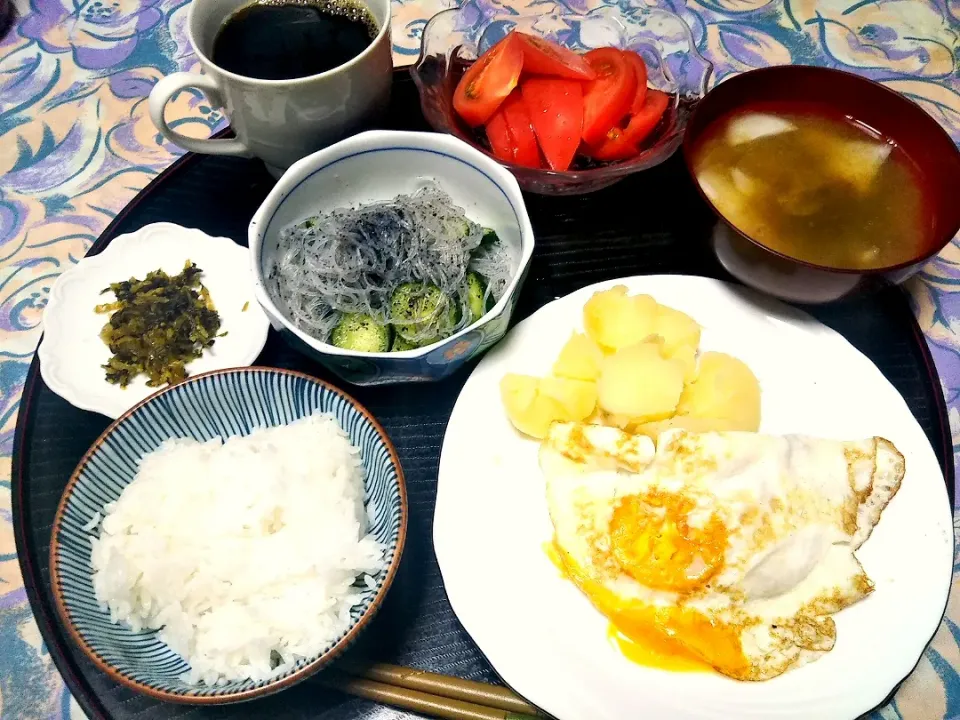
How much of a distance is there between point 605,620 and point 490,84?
1.40 meters

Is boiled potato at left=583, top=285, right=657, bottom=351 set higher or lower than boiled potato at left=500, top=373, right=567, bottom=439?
higher

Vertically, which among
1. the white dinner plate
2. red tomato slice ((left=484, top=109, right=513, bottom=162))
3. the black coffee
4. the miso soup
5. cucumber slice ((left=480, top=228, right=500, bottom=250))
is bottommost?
the white dinner plate

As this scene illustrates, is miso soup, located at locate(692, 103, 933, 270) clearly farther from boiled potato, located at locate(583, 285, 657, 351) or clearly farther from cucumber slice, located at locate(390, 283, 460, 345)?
cucumber slice, located at locate(390, 283, 460, 345)

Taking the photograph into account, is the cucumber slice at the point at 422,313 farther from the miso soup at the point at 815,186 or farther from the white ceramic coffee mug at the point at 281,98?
the miso soup at the point at 815,186

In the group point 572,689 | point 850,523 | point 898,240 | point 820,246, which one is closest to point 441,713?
point 572,689

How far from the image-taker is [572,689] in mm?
1291

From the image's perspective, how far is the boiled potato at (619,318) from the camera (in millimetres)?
1592

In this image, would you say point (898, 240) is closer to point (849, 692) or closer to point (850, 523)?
point (850, 523)

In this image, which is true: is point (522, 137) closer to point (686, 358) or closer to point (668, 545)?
point (686, 358)

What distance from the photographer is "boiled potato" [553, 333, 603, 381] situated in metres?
1.57

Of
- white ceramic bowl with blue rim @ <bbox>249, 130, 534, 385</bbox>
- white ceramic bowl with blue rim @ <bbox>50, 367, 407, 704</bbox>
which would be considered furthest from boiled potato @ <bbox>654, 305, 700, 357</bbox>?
white ceramic bowl with blue rim @ <bbox>50, 367, 407, 704</bbox>

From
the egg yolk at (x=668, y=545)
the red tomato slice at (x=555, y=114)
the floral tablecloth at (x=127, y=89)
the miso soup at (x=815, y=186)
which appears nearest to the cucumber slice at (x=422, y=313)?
the red tomato slice at (x=555, y=114)

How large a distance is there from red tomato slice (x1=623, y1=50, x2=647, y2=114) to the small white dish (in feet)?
3.78

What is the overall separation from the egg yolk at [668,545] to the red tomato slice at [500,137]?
0.99 m
